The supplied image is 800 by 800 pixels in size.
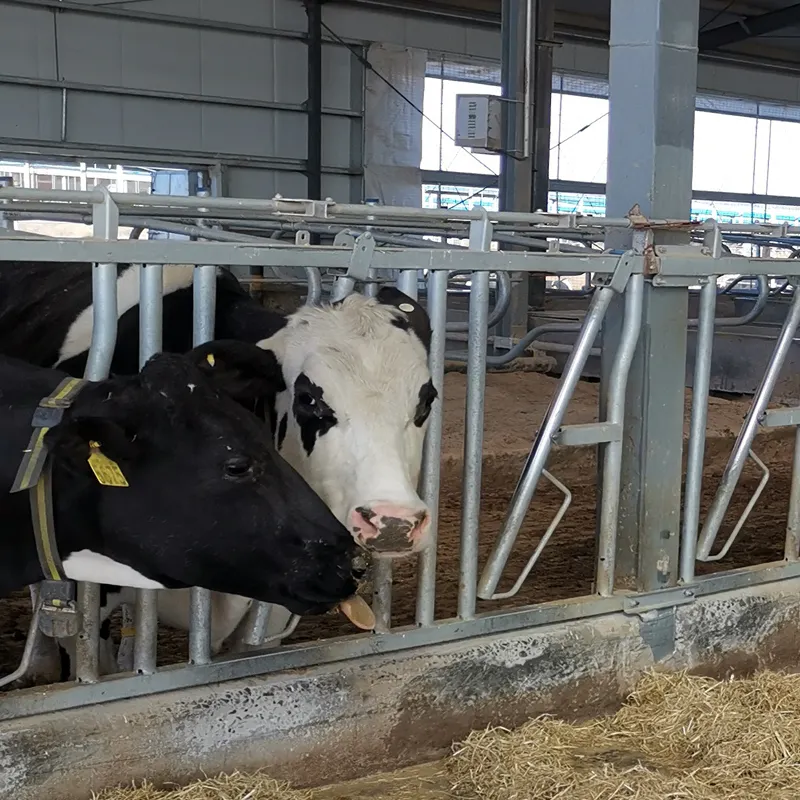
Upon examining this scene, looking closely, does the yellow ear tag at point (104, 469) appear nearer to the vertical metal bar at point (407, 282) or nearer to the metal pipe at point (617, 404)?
the vertical metal bar at point (407, 282)

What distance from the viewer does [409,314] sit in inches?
118

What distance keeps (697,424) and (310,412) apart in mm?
1454

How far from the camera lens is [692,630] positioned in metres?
3.65

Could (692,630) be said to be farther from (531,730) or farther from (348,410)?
(348,410)

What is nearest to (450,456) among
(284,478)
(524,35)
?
(284,478)

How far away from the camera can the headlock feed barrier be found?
2.59m

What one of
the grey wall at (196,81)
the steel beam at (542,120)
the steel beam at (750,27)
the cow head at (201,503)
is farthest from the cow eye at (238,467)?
the steel beam at (750,27)

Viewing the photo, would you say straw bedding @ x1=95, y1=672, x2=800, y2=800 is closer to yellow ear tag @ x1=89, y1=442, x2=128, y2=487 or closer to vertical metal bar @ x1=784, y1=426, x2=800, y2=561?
vertical metal bar @ x1=784, y1=426, x2=800, y2=561

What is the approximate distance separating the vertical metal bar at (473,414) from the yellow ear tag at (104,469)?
1169mm

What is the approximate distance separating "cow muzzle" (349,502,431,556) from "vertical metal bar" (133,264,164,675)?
576 millimetres

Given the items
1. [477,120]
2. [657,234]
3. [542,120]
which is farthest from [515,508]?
[542,120]

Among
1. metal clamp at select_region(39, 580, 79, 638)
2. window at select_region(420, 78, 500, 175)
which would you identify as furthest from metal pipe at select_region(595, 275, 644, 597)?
window at select_region(420, 78, 500, 175)

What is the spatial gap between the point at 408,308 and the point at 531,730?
4.22ft

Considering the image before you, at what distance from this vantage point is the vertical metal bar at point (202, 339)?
2705mm
